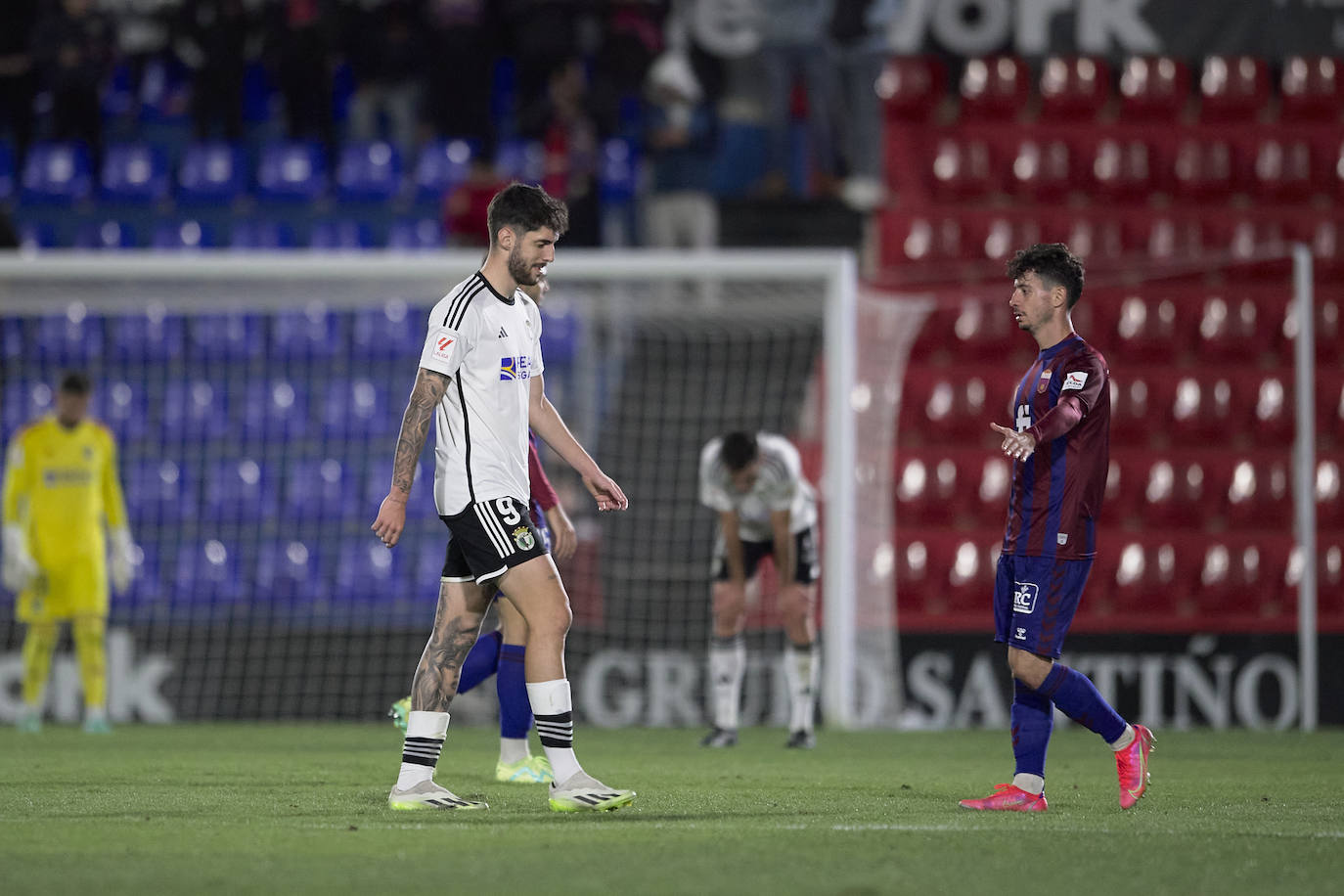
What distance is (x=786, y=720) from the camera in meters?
11.9

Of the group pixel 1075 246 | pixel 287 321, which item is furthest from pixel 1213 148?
pixel 287 321

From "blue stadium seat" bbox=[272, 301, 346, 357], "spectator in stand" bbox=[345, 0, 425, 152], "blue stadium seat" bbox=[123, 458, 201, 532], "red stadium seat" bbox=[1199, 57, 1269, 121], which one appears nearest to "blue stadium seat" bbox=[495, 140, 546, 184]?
"spectator in stand" bbox=[345, 0, 425, 152]

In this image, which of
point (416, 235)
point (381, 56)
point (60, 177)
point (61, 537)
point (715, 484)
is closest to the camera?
point (715, 484)

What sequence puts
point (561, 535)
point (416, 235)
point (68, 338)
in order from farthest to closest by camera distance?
point (416, 235), point (68, 338), point (561, 535)

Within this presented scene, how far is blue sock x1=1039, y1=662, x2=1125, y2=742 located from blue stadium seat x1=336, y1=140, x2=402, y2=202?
10.1 metres

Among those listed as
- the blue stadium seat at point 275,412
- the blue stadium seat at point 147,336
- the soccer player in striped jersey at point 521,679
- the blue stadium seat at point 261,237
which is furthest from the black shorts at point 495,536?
the blue stadium seat at point 261,237

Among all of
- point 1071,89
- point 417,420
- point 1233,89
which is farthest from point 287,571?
point 1233,89

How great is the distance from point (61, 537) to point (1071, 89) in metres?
8.63

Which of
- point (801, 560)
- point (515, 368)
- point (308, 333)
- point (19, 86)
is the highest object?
point (19, 86)

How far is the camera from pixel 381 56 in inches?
590

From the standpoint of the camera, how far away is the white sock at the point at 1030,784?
575 centimetres

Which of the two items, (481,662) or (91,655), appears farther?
(91,655)

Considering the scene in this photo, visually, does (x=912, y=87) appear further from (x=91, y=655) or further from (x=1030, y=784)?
(x=1030, y=784)

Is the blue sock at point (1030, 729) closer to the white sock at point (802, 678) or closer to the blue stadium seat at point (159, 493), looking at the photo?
the white sock at point (802, 678)
